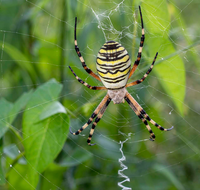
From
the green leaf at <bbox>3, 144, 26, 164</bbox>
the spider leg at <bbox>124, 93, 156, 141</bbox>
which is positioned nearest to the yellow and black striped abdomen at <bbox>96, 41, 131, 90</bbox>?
the spider leg at <bbox>124, 93, 156, 141</bbox>

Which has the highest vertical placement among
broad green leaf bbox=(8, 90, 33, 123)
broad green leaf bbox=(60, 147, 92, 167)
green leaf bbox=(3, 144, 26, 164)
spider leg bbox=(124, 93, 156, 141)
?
broad green leaf bbox=(8, 90, 33, 123)

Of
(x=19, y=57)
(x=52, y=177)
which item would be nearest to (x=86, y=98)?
(x=19, y=57)

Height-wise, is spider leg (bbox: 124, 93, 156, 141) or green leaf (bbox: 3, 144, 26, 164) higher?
spider leg (bbox: 124, 93, 156, 141)

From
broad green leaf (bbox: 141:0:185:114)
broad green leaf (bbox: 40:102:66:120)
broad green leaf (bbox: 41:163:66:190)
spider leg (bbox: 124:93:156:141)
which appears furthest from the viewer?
spider leg (bbox: 124:93:156:141)

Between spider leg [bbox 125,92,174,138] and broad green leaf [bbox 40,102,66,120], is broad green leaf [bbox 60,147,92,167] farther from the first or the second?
broad green leaf [bbox 40,102,66,120]

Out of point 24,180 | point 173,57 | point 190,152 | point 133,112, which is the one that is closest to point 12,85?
point 24,180

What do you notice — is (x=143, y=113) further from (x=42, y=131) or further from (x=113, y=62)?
(x=42, y=131)

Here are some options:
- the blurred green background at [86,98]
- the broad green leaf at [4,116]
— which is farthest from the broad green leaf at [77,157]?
the broad green leaf at [4,116]

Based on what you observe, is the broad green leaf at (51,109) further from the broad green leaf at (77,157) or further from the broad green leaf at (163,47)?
the broad green leaf at (77,157)
